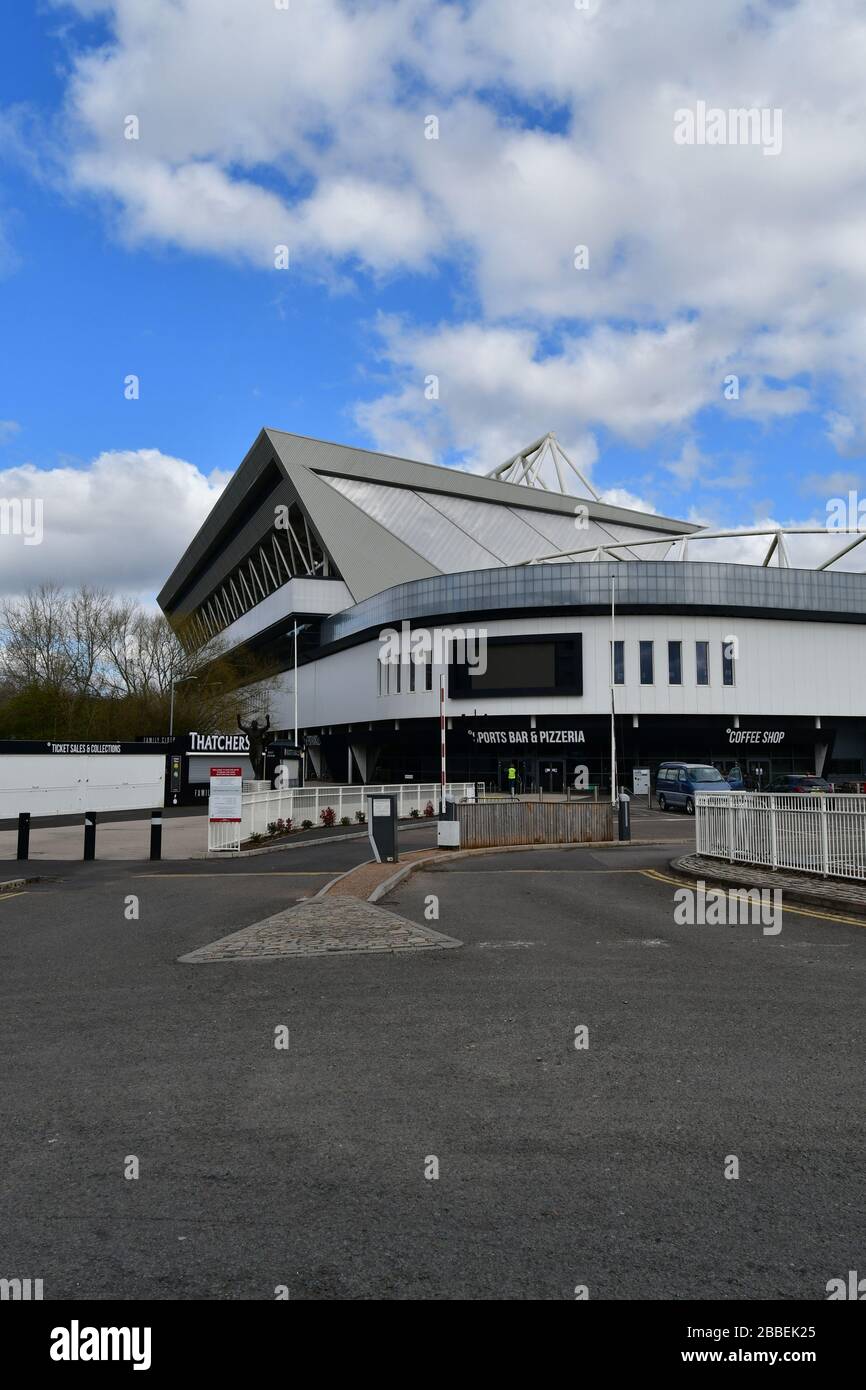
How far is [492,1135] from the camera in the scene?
484 cm

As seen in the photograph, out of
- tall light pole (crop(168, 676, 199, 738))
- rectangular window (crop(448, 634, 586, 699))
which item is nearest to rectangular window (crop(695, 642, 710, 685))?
rectangular window (crop(448, 634, 586, 699))

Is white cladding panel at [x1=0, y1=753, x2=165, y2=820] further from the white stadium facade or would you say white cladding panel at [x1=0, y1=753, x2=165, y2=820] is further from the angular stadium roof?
the angular stadium roof

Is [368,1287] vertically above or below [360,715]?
below

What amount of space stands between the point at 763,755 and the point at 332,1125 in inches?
2384

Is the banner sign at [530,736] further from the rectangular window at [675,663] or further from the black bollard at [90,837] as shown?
the black bollard at [90,837]

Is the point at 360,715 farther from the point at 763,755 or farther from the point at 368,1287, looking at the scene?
the point at 368,1287

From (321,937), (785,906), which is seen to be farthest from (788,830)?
(321,937)

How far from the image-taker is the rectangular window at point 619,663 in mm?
58406

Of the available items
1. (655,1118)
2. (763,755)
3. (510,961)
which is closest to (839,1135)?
(655,1118)

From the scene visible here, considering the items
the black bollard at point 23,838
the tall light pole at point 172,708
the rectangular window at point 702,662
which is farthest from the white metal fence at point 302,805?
the tall light pole at point 172,708

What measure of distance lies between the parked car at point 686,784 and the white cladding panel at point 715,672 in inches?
533

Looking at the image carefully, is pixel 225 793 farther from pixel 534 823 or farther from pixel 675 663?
pixel 675 663

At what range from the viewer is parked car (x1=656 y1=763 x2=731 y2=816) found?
1617 inches

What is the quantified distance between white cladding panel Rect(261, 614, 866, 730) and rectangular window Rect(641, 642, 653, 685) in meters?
0.35
